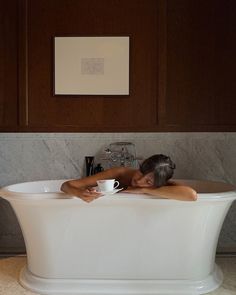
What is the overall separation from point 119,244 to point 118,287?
26 cm

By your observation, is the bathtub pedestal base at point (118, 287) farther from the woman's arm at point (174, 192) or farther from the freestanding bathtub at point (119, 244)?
the woman's arm at point (174, 192)

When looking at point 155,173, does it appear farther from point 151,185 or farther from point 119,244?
point 119,244

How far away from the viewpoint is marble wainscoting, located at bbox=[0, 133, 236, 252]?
2.92 metres

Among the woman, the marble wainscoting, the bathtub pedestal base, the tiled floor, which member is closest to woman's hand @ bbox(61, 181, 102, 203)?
the woman

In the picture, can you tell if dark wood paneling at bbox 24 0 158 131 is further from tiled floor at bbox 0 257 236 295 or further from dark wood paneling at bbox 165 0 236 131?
tiled floor at bbox 0 257 236 295

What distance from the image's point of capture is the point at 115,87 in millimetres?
2900

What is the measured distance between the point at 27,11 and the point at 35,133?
0.99 m

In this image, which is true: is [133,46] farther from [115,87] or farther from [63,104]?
[63,104]

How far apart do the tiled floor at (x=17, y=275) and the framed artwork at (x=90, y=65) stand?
4.57 ft

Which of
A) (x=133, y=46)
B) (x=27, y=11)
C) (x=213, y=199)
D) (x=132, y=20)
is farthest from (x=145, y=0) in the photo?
(x=213, y=199)

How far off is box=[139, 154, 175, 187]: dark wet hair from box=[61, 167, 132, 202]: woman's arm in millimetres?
234

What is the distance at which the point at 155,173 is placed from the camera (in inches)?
80.1

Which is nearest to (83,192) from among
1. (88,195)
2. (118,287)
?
(88,195)

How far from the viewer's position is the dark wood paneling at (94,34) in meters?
2.89
